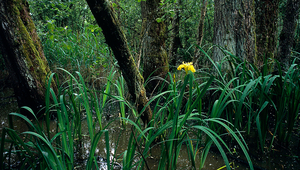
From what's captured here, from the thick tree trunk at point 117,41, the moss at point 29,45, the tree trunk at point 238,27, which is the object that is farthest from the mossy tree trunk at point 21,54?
the tree trunk at point 238,27

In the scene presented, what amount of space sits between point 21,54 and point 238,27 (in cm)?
295

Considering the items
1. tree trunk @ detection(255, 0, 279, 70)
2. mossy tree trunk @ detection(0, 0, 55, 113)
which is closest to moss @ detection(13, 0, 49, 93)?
mossy tree trunk @ detection(0, 0, 55, 113)

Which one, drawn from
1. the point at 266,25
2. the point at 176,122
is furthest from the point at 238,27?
the point at 176,122

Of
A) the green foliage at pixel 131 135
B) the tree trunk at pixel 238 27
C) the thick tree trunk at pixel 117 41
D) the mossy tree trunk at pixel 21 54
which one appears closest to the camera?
the green foliage at pixel 131 135

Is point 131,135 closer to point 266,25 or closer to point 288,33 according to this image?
point 266,25

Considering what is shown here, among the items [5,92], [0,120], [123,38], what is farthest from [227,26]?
[5,92]

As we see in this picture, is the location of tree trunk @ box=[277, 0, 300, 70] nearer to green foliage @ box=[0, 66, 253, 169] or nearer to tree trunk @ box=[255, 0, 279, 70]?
tree trunk @ box=[255, 0, 279, 70]

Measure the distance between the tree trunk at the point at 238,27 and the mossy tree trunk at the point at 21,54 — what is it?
2.67 m

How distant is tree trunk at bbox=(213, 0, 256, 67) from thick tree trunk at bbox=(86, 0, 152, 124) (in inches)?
62.0

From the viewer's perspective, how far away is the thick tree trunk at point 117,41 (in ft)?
5.04

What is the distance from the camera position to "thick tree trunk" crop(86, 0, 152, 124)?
1.54 m

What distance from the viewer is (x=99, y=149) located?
6.72ft

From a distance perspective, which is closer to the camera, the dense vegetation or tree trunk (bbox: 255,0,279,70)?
the dense vegetation

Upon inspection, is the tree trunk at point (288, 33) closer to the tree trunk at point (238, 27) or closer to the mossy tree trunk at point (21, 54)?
the tree trunk at point (238, 27)
